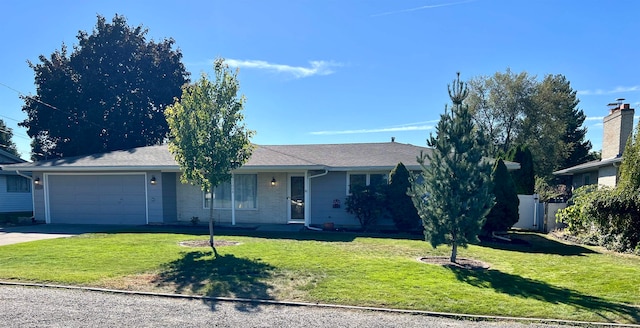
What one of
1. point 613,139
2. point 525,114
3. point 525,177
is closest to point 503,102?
point 525,114

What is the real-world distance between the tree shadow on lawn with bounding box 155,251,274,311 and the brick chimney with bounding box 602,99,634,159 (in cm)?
1397

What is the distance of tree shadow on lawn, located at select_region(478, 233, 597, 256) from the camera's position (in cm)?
948

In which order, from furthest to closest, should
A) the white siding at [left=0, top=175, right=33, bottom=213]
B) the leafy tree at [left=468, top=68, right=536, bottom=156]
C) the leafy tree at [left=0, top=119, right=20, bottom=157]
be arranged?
the leafy tree at [left=0, top=119, right=20, bottom=157]
the leafy tree at [left=468, top=68, right=536, bottom=156]
the white siding at [left=0, top=175, right=33, bottom=213]

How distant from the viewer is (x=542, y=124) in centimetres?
2666

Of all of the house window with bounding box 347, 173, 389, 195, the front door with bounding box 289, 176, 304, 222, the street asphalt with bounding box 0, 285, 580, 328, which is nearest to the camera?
the street asphalt with bounding box 0, 285, 580, 328

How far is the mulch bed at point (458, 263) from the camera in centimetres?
744

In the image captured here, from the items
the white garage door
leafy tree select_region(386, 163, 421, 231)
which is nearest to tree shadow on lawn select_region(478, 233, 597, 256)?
leafy tree select_region(386, 163, 421, 231)

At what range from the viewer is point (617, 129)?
1357cm

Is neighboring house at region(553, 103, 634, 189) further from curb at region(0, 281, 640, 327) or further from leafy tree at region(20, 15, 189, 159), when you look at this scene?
leafy tree at region(20, 15, 189, 159)

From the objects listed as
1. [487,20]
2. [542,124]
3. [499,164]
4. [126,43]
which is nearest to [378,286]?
[499,164]

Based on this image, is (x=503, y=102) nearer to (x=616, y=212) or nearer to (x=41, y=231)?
(x=616, y=212)

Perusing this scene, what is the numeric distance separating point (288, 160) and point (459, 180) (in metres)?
7.56

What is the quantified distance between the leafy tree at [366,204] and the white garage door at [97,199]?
27.9 ft

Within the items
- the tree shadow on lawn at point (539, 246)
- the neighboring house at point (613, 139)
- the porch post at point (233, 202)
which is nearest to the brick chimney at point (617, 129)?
the neighboring house at point (613, 139)
